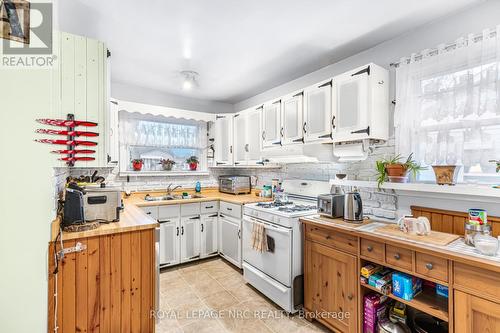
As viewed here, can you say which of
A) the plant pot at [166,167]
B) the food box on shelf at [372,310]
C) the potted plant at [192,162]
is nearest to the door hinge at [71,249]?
the food box on shelf at [372,310]

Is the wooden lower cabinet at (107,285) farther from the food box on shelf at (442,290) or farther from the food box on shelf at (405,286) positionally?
the food box on shelf at (442,290)

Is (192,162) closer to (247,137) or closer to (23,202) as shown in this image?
(247,137)

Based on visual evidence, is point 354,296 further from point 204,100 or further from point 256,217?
point 204,100

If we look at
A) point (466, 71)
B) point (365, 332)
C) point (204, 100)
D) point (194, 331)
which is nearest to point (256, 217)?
Result: point (194, 331)

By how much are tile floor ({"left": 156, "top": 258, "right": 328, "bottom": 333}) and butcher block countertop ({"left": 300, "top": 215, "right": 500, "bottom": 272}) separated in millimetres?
923

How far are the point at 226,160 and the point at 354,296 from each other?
8.87ft

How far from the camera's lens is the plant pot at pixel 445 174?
1675 millimetres

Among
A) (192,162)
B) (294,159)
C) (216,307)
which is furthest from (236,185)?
(216,307)

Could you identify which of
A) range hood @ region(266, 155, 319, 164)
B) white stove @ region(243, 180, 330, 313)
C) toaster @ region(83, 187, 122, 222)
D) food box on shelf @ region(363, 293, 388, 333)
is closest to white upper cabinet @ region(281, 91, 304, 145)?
range hood @ region(266, 155, 319, 164)

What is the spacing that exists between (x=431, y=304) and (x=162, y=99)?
12.9 feet

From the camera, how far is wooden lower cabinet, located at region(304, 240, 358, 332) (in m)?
1.82

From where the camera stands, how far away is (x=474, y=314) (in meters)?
1.28

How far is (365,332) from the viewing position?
1.77 metres

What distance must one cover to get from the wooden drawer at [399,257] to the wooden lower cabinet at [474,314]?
26cm
